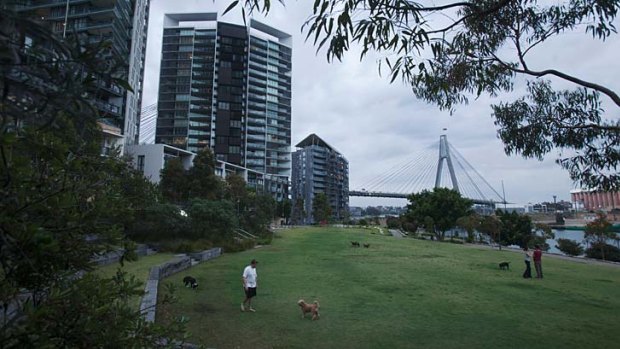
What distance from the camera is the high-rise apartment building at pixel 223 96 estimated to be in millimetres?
92000

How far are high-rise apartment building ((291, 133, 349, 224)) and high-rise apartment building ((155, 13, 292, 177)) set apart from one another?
90.7ft

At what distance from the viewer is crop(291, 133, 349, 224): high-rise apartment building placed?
12900 centimetres

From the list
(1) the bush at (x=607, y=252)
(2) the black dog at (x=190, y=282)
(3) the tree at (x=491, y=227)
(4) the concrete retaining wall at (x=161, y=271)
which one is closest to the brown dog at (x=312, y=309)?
(4) the concrete retaining wall at (x=161, y=271)

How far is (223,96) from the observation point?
9569 cm

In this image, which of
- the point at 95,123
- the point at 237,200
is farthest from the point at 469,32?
the point at 237,200

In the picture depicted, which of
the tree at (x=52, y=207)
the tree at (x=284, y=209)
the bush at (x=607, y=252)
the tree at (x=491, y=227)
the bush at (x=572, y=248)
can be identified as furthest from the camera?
the tree at (x=284, y=209)

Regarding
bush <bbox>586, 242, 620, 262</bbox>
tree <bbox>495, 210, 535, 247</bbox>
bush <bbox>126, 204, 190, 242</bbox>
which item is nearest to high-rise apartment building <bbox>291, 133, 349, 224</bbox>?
tree <bbox>495, 210, 535, 247</bbox>

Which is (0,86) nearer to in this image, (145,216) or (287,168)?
(145,216)

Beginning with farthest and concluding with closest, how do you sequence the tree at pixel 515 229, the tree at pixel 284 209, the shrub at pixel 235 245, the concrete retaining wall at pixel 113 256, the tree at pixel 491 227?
the tree at pixel 284 209, the tree at pixel 515 229, the tree at pixel 491 227, the shrub at pixel 235 245, the concrete retaining wall at pixel 113 256

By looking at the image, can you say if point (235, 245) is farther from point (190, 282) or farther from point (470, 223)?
point (470, 223)

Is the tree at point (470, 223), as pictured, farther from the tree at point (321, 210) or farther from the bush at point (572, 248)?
the tree at point (321, 210)

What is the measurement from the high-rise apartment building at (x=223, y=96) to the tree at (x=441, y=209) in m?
52.9

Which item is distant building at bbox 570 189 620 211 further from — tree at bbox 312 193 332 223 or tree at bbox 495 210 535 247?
tree at bbox 312 193 332 223

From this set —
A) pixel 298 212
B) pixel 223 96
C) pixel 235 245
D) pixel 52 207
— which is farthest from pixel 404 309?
pixel 223 96
